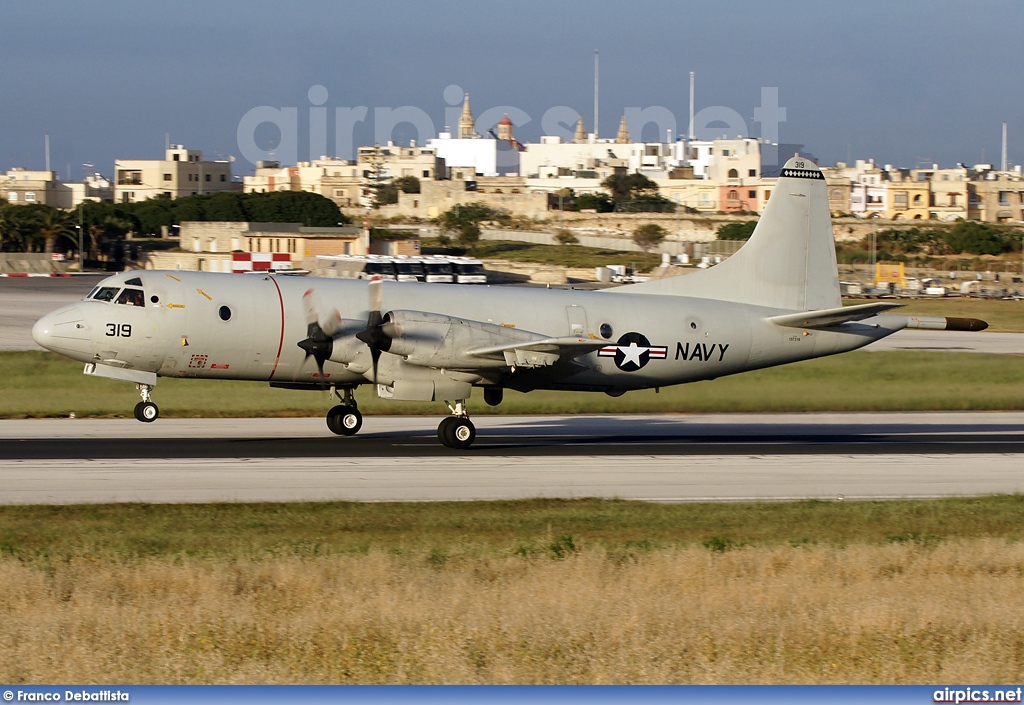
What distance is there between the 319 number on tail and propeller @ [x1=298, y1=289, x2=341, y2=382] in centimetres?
374

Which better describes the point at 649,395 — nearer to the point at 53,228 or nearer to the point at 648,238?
the point at 53,228

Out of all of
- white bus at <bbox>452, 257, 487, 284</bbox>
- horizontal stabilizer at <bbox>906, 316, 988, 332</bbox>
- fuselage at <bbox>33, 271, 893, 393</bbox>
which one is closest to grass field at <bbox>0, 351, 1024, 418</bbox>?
fuselage at <bbox>33, 271, 893, 393</bbox>

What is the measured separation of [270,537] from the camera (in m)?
17.6

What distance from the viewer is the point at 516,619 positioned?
40.3 feet

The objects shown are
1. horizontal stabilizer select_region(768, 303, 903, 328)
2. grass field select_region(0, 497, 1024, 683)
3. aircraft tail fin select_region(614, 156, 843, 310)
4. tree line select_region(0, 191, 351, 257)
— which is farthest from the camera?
tree line select_region(0, 191, 351, 257)

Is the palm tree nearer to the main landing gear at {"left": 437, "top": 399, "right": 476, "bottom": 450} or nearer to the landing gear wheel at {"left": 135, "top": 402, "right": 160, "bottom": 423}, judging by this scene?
the landing gear wheel at {"left": 135, "top": 402, "right": 160, "bottom": 423}

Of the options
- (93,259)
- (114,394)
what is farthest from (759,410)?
(93,259)

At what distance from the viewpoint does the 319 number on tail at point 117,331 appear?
25.3 metres

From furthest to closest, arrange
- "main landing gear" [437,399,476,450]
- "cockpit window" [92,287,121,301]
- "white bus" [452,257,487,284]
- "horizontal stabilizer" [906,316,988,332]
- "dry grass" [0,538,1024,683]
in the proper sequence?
1. "white bus" [452,257,487,284]
2. "horizontal stabilizer" [906,316,988,332]
3. "main landing gear" [437,399,476,450]
4. "cockpit window" [92,287,121,301]
5. "dry grass" [0,538,1024,683]

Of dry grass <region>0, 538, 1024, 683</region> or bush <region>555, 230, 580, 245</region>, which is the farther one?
bush <region>555, 230, 580, 245</region>

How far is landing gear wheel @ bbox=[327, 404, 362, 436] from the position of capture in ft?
94.2

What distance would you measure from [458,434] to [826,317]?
1002 centimetres

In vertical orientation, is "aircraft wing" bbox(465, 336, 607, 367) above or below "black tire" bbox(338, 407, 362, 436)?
above
